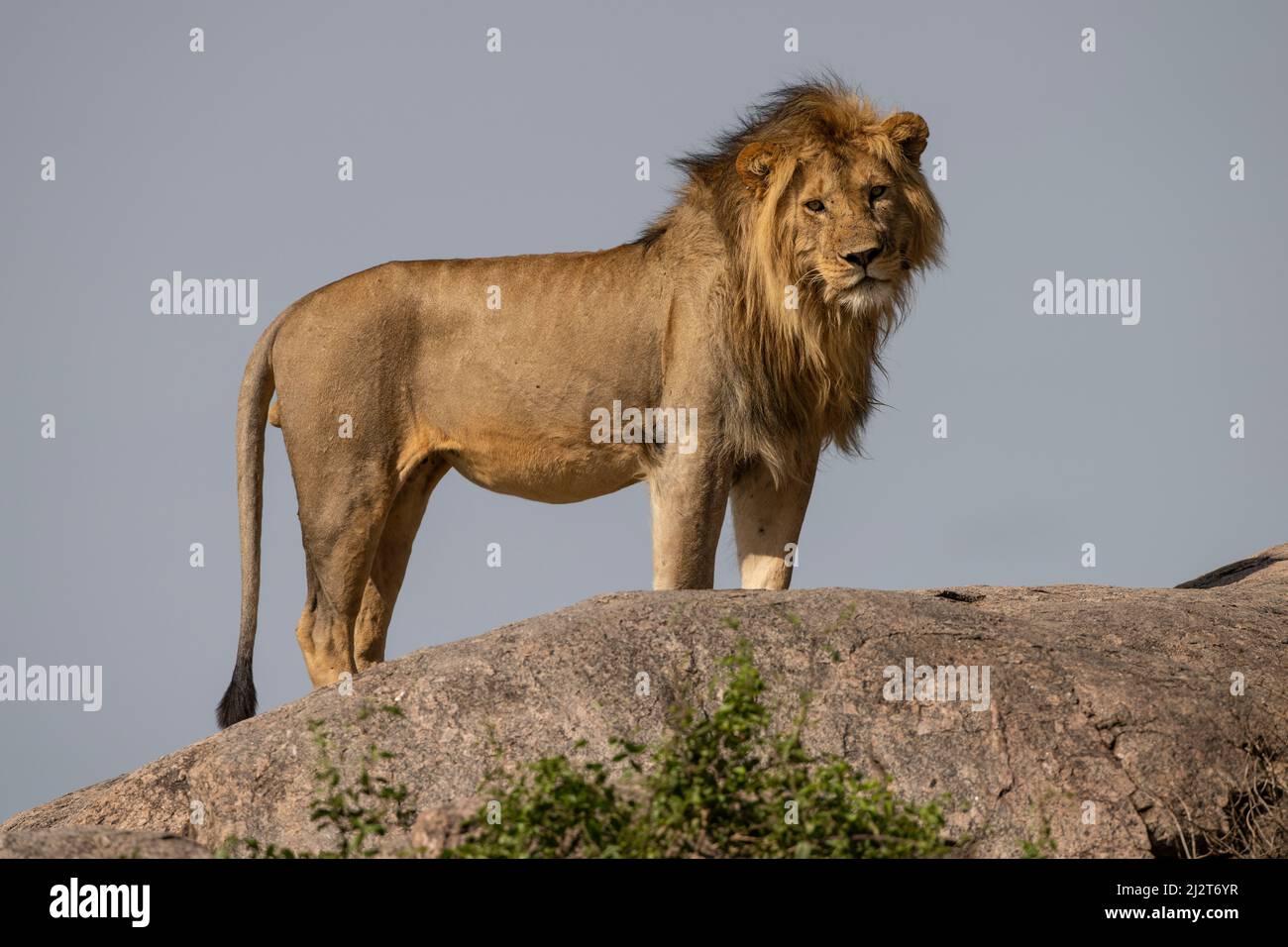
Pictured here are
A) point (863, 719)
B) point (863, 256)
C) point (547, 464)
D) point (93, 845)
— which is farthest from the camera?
point (547, 464)

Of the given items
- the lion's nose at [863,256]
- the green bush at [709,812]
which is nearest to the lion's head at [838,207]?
the lion's nose at [863,256]

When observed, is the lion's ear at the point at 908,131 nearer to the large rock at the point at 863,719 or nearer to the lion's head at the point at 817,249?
the lion's head at the point at 817,249

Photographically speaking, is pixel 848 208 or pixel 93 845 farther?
pixel 848 208

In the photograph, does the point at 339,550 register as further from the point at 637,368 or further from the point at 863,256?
the point at 863,256

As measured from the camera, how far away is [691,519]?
8.02m

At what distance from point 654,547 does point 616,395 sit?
0.74 meters

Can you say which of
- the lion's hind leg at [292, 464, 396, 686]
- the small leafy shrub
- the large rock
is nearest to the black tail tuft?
the lion's hind leg at [292, 464, 396, 686]

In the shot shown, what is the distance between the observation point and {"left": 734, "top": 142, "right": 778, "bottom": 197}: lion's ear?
27.2 feet

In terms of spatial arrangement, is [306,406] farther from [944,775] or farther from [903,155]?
[944,775]

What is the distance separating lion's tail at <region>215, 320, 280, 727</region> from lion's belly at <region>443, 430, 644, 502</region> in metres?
0.97

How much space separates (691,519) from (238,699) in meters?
2.26

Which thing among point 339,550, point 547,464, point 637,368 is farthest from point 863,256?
point 339,550
